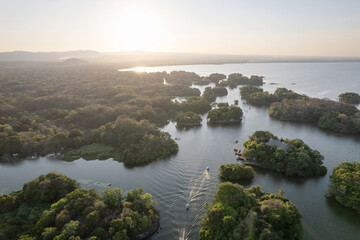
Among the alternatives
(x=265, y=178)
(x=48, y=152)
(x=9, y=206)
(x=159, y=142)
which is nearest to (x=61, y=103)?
(x=48, y=152)

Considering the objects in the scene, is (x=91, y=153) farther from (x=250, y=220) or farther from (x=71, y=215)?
(x=250, y=220)

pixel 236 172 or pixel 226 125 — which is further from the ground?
pixel 236 172

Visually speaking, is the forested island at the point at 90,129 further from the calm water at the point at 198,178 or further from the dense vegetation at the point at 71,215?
the dense vegetation at the point at 71,215

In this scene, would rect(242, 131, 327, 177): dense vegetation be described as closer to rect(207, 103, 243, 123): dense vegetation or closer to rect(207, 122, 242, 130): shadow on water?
rect(207, 122, 242, 130): shadow on water

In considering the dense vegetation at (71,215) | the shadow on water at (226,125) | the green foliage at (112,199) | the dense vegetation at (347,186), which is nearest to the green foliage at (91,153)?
the dense vegetation at (71,215)

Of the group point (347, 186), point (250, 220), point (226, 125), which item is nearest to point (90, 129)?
point (226, 125)

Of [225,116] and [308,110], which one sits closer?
[225,116]
